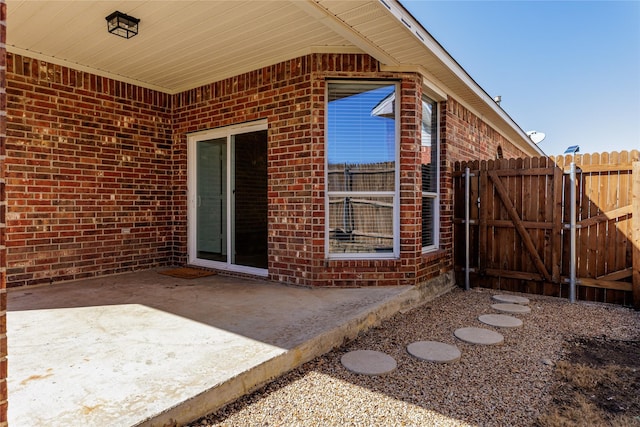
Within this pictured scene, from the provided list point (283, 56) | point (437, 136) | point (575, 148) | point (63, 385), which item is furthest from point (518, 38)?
point (63, 385)

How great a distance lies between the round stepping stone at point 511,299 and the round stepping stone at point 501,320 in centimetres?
72

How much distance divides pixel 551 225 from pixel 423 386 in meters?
3.61

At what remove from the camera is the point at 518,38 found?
15.0 metres

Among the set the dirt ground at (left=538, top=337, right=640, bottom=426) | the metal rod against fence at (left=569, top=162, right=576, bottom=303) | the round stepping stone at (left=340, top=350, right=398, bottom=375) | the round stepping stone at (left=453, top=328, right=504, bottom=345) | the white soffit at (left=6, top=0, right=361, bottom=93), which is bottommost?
the dirt ground at (left=538, top=337, right=640, bottom=426)

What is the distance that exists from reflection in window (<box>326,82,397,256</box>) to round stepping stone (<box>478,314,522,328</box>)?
127 centimetres

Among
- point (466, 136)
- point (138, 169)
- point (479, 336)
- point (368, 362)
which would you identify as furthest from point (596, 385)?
point (138, 169)

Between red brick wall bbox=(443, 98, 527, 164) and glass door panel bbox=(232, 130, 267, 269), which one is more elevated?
red brick wall bbox=(443, 98, 527, 164)

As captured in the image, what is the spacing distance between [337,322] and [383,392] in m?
0.87

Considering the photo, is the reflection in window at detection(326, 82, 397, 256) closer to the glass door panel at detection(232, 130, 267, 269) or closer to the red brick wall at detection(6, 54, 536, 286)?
the red brick wall at detection(6, 54, 536, 286)

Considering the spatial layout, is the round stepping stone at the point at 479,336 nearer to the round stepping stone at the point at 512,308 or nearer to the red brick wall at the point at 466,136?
the round stepping stone at the point at 512,308

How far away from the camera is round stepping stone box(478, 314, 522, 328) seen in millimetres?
3691

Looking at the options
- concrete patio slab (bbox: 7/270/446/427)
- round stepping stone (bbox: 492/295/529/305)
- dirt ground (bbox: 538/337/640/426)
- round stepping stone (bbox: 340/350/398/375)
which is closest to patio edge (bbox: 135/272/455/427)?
concrete patio slab (bbox: 7/270/446/427)

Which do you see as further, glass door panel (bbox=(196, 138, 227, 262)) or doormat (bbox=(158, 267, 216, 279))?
glass door panel (bbox=(196, 138, 227, 262))

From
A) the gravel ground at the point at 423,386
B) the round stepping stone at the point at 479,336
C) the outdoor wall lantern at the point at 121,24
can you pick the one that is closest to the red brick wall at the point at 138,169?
the round stepping stone at the point at 479,336
